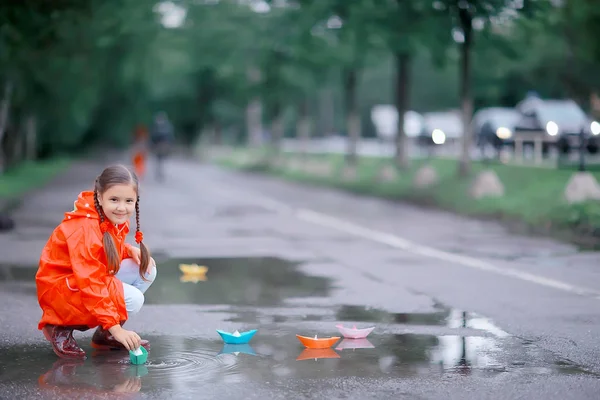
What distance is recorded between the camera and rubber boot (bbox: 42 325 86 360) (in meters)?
8.34

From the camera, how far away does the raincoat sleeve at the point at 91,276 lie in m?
8.09

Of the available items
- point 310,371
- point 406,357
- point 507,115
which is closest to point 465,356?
point 406,357

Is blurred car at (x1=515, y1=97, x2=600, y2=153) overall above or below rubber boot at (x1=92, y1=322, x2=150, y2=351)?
above

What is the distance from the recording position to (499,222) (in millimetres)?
22594

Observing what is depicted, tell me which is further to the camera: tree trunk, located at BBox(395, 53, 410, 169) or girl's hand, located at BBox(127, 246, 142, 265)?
tree trunk, located at BBox(395, 53, 410, 169)

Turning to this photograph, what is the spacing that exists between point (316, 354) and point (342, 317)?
1.92 meters

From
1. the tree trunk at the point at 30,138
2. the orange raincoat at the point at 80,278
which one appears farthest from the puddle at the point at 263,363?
the tree trunk at the point at 30,138

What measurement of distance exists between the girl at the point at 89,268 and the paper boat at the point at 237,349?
2.58ft

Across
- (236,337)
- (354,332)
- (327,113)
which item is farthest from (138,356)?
(327,113)

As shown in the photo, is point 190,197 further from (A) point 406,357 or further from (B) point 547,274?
(A) point 406,357

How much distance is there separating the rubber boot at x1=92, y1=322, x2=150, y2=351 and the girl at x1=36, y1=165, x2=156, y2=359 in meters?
0.28

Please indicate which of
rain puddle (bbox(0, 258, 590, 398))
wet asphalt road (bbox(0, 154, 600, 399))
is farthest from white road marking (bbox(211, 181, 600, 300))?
rain puddle (bbox(0, 258, 590, 398))

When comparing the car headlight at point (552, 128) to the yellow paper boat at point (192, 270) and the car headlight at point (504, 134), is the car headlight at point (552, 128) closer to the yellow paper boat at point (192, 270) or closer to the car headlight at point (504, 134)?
the car headlight at point (504, 134)

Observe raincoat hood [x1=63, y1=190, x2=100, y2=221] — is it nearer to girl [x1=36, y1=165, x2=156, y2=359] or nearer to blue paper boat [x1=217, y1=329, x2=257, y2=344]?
girl [x1=36, y1=165, x2=156, y2=359]
